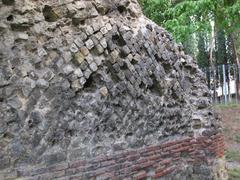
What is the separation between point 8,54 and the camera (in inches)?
155

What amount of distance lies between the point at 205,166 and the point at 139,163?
206 cm

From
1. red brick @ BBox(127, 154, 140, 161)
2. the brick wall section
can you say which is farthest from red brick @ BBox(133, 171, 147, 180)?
red brick @ BBox(127, 154, 140, 161)

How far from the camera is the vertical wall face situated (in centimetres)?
397

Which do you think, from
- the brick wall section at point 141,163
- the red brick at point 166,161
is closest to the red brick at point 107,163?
the brick wall section at point 141,163

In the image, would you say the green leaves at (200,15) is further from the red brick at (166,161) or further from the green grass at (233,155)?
the red brick at (166,161)

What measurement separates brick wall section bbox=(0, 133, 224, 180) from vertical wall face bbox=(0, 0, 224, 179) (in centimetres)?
1

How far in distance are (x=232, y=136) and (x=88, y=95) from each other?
10175mm

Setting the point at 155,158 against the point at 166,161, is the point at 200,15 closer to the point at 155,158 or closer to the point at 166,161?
the point at 166,161

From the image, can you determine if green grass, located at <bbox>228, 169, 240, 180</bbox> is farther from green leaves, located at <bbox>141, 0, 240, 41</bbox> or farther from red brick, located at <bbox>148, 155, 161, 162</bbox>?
green leaves, located at <bbox>141, 0, 240, 41</bbox>

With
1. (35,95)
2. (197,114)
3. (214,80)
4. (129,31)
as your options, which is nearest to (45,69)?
(35,95)

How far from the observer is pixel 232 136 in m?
14.0

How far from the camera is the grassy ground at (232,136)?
373 inches

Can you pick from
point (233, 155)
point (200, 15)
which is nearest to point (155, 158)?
point (200, 15)

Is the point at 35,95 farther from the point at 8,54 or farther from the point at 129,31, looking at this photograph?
the point at 129,31
